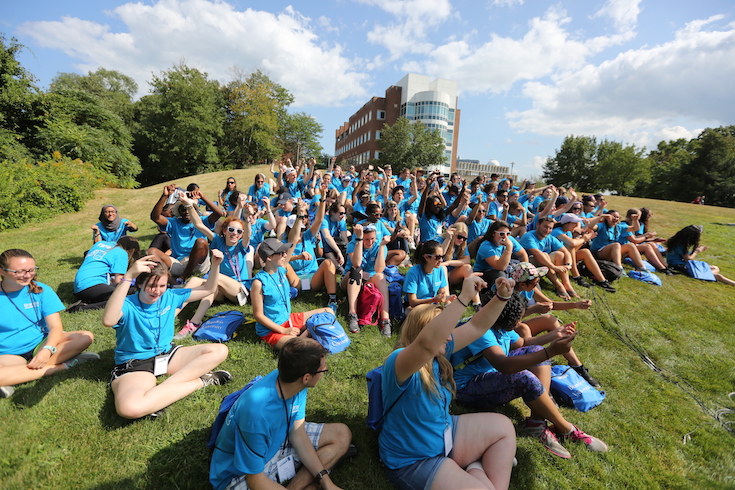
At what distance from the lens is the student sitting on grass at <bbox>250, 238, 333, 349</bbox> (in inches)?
158

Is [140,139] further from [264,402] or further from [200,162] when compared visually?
[264,402]

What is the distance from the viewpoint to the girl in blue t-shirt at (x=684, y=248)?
26.9ft

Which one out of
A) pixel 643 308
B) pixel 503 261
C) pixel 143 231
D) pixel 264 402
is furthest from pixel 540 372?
pixel 143 231

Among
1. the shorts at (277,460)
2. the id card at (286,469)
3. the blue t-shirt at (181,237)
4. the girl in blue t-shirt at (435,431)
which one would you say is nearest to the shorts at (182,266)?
the blue t-shirt at (181,237)

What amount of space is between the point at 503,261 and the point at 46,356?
237 inches

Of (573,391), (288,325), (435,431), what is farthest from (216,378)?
(573,391)

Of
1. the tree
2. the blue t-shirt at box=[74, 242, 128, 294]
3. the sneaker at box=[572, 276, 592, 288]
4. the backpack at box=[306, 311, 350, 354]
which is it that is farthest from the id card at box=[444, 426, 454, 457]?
the tree

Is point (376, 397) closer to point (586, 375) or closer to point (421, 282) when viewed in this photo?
point (421, 282)

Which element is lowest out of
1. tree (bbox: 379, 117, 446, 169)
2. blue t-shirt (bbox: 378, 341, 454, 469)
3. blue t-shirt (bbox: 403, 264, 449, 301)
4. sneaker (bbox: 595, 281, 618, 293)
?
sneaker (bbox: 595, 281, 618, 293)

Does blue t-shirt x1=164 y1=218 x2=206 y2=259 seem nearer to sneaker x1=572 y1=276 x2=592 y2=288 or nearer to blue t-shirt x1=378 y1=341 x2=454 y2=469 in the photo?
blue t-shirt x1=378 y1=341 x2=454 y2=469

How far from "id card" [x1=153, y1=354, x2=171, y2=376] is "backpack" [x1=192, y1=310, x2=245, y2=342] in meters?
0.87

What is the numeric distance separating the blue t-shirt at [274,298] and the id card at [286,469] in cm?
201

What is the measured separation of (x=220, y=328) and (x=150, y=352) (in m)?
1.05

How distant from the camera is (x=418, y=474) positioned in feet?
7.25
